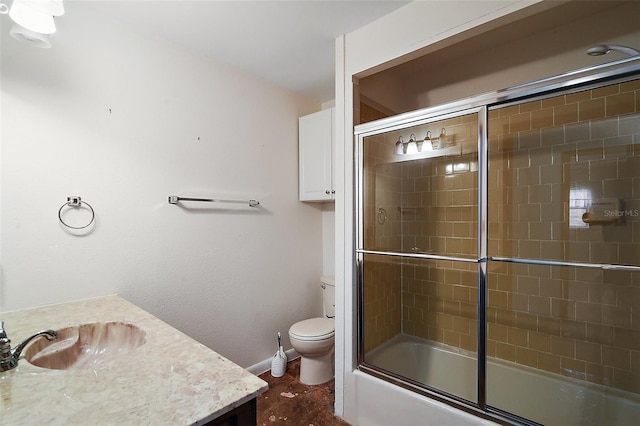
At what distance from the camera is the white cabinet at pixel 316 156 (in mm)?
2404

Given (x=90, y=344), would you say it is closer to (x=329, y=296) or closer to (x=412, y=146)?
(x=329, y=296)

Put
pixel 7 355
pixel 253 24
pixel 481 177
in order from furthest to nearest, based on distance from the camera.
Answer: pixel 253 24
pixel 481 177
pixel 7 355

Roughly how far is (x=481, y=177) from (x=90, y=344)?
1951mm

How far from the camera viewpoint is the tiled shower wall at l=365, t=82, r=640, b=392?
5.38 feet

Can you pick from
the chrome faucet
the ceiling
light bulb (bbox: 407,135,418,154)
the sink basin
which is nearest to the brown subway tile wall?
light bulb (bbox: 407,135,418,154)

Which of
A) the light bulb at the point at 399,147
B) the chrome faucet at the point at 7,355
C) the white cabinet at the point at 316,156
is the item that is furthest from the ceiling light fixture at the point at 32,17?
the light bulb at the point at 399,147

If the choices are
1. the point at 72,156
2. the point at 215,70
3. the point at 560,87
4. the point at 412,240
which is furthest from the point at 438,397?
the point at 215,70

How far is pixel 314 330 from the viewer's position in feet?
7.13

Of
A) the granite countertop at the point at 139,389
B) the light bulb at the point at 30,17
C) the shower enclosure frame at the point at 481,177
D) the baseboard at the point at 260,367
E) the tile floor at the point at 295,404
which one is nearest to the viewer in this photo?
the granite countertop at the point at 139,389

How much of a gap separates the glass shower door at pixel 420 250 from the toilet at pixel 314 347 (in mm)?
350

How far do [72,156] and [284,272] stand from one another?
1.63 meters

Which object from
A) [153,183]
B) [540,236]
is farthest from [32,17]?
[540,236]

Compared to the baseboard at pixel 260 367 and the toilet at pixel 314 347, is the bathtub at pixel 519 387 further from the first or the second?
the baseboard at pixel 260 367

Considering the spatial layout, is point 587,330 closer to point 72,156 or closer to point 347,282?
point 347,282
